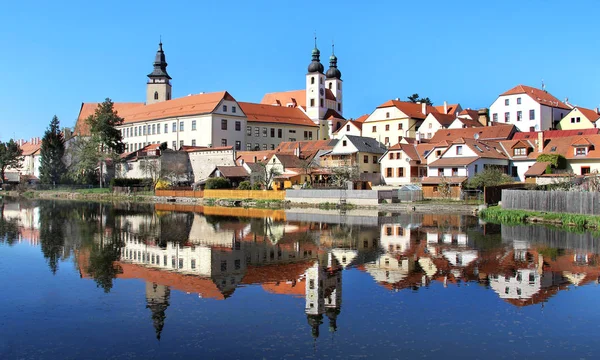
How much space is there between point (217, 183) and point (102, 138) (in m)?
26.2

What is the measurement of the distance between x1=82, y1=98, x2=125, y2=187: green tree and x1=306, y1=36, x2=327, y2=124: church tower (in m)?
32.4

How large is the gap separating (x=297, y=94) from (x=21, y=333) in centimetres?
9459

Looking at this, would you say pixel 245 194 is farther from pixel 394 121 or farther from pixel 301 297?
pixel 301 297

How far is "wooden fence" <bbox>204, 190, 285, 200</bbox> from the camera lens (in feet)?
176

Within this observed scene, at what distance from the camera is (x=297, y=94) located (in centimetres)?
10362

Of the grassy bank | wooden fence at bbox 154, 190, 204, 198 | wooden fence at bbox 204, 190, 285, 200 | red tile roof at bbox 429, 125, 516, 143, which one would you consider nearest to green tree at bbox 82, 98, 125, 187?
wooden fence at bbox 154, 190, 204, 198

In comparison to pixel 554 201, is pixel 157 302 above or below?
below

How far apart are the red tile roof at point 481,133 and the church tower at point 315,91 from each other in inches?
1402

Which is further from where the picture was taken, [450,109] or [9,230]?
[450,109]

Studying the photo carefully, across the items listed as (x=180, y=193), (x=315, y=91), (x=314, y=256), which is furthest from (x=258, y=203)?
(x=315, y=91)

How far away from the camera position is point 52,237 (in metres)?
27.1

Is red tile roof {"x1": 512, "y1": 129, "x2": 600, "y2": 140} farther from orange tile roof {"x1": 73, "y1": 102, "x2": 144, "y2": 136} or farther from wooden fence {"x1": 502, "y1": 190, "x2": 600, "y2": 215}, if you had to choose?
orange tile roof {"x1": 73, "y1": 102, "x2": 144, "y2": 136}

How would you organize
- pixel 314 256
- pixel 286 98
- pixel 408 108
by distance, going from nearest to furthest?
pixel 314 256 < pixel 408 108 < pixel 286 98

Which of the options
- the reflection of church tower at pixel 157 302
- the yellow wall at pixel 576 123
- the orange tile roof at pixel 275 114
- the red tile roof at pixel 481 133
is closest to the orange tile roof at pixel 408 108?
the red tile roof at pixel 481 133
